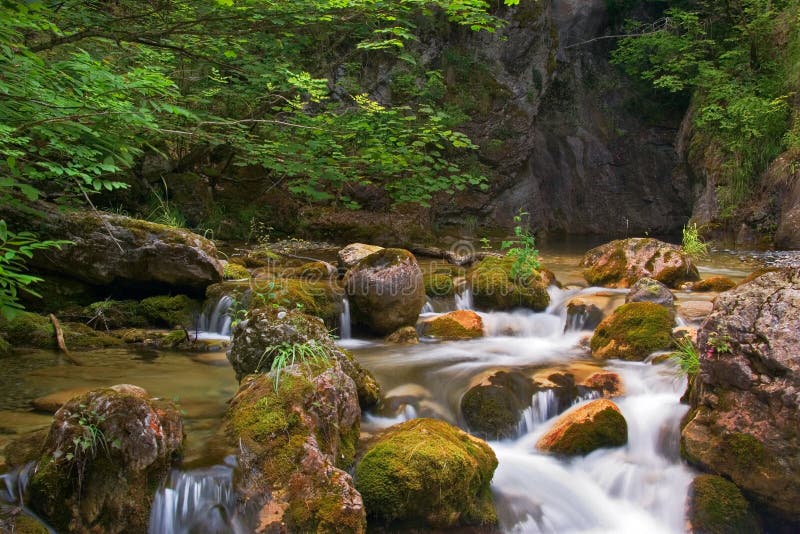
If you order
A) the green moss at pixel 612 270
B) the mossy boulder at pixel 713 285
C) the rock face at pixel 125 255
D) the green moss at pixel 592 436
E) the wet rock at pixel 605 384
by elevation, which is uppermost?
the rock face at pixel 125 255

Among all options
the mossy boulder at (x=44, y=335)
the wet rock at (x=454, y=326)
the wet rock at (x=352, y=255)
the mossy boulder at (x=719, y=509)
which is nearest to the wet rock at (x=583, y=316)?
the wet rock at (x=454, y=326)

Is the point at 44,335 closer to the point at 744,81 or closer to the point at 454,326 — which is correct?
the point at 454,326

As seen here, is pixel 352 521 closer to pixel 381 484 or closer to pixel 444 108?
pixel 381 484

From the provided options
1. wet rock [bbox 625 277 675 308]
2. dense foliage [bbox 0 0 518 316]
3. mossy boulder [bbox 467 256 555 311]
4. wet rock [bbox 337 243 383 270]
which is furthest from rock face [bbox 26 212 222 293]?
wet rock [bbox 625 277 675 308]

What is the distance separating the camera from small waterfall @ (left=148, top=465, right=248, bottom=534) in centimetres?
339

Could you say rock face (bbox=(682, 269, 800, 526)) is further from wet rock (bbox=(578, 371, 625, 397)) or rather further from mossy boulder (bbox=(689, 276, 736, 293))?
mossy boulder (bbox=(689, 276, 736, 293))

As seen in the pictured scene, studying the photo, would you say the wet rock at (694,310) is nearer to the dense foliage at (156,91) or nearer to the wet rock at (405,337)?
the dense foliage at (156,91)

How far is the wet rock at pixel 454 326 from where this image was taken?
A: 7.42m

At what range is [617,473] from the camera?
14.9ft

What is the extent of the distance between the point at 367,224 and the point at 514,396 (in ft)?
27.4

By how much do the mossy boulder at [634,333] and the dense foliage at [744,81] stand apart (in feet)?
27.4

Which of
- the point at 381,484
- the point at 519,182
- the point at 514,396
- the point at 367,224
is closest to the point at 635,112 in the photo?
the point at 519,182

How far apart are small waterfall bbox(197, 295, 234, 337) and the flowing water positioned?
0.12ft

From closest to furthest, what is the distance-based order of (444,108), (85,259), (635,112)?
(85,259)
(444,108)
(635,112)
